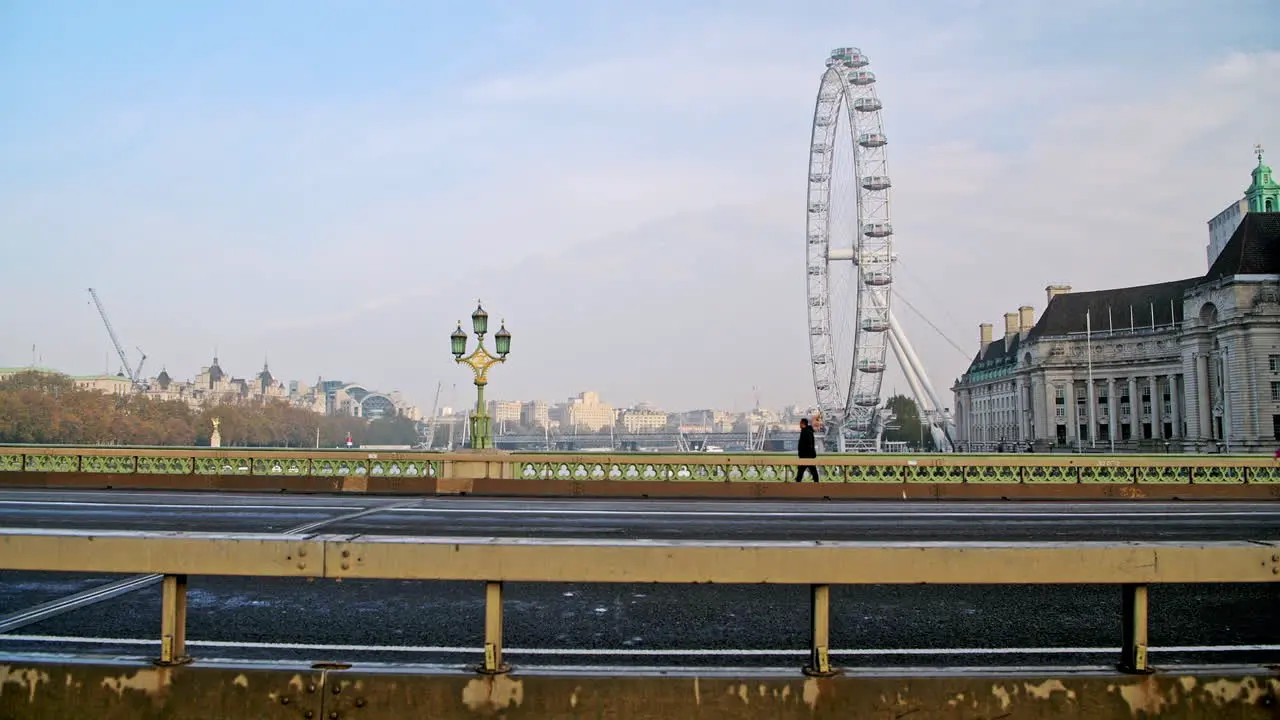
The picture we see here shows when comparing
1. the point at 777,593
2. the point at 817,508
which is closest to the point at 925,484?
the point at 817,508

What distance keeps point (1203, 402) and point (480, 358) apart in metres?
98.6

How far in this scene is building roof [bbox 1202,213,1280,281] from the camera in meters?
97.4

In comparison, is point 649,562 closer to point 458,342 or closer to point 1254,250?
point 458,342

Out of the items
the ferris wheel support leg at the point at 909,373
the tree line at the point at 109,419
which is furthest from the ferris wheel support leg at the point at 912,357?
the tree line at the point at 109,419

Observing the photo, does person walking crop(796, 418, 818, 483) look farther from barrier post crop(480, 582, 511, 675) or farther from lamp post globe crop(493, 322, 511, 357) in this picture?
barrier post crop(480, 582, 511, 675)

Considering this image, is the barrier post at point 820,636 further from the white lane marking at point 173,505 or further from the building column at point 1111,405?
the building column at point 1111,405

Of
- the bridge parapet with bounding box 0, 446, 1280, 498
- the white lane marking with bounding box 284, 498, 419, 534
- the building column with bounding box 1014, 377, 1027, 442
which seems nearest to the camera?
the white lane marking with bounding box 284, 498, 419, 534

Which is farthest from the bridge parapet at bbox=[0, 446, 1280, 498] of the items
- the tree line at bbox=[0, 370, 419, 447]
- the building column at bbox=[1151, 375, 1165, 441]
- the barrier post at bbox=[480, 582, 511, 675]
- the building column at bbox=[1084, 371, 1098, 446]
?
the building column at bbox=[1151, 375, 1165, 441]

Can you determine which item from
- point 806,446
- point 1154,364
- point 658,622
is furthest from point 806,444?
point 1154,364

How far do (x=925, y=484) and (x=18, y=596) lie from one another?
70.0 ft

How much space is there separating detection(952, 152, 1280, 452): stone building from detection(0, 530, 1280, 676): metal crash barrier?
10569 cm

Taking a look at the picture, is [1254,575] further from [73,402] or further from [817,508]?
[73,402]

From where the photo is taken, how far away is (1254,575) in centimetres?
443

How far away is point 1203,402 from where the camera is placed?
102812 millimetres
